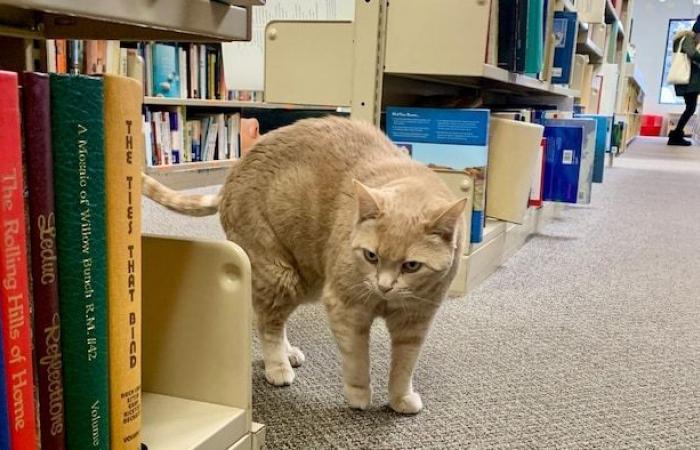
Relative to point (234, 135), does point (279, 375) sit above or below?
below

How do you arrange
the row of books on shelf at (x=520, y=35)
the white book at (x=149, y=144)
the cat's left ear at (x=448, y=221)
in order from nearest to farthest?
the cat's left ear at (x=448, y=221)
the row of books on shelf at (x=520, y=35)
the white book at (x=149, y=144)

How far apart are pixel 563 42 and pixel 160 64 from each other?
6.84ft

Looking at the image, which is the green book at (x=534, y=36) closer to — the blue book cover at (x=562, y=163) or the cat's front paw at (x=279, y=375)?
the blue book cover at (x=562, y=163)

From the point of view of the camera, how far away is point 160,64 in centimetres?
346

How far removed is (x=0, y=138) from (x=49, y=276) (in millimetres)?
120

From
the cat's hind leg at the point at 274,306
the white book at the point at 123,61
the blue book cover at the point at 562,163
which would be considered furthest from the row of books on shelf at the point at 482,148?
the white book at the point at 123,61

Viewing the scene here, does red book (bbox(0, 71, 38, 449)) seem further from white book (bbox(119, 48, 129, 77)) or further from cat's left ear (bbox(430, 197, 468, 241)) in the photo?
white book (bbox(119, 48, 129, 77))

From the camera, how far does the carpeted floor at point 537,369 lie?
1057mm

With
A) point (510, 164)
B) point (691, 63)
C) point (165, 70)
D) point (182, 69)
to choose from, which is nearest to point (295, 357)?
Answer: point (510, 164)

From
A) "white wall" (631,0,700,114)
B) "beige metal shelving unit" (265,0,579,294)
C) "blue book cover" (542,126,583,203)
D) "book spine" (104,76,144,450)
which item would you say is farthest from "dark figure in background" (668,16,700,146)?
"book spine" (104,76,144,450)

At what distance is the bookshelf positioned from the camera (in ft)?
2.37

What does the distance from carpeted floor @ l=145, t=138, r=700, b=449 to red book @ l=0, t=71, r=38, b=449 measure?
55cm

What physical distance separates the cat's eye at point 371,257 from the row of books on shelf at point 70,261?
50cm

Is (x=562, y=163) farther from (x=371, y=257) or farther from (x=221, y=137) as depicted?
(x=221, y=137)
